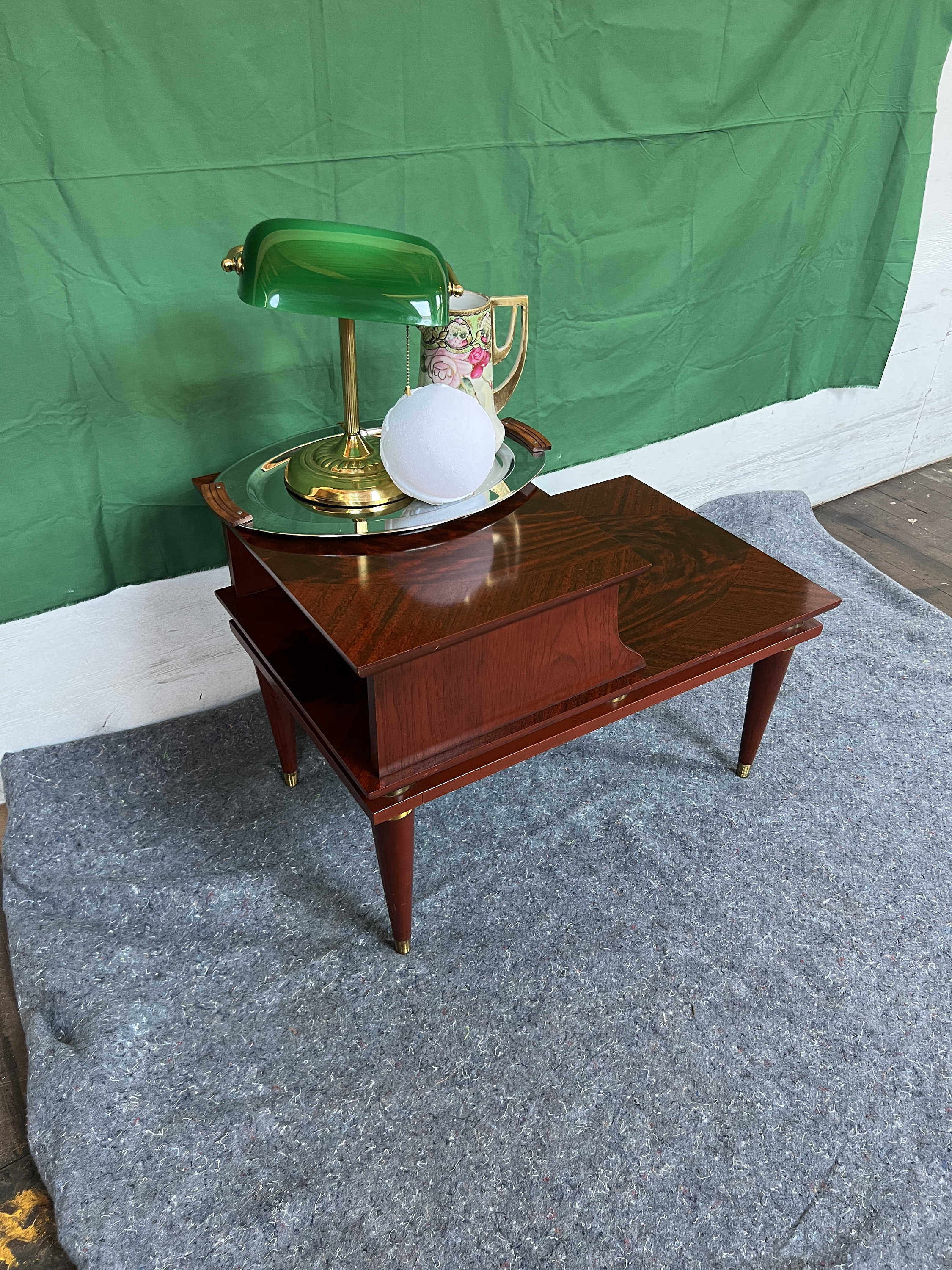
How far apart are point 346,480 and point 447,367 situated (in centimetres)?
19

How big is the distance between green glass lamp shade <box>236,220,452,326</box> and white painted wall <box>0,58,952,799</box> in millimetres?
569

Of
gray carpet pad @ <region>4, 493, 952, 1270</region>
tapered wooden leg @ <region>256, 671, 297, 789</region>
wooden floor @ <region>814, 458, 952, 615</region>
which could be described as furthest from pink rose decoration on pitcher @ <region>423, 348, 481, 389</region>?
wooden floor @ <region>814, 458, 952, 615</region>

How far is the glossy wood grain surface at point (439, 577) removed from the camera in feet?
2.90

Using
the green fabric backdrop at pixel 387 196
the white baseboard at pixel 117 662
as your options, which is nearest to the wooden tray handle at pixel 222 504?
the green fabric backdrop at pixel 387 196

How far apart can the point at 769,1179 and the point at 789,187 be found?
5.32 ft

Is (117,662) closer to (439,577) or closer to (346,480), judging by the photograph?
(346,480)

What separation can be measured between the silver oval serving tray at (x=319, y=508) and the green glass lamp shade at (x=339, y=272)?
0.21 m

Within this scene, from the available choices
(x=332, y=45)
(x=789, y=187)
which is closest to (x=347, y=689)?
(x=332, y=45)

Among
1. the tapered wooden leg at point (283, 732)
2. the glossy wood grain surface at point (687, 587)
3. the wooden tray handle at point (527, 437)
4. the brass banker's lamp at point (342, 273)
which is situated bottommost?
the tapered wooden leg at point (283, 732)

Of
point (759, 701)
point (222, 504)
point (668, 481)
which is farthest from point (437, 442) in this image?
point (668, 481)

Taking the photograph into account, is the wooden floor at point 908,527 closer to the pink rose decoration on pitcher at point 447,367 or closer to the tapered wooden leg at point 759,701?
the tapered wooden leg at point 759,701

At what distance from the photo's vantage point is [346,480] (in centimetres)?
108

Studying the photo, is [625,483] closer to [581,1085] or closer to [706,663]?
[706,663]

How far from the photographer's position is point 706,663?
3.77 ft
